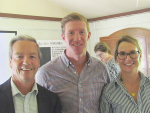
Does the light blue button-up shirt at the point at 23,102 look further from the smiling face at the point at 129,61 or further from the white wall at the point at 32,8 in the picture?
the white wall at the point at 32,8

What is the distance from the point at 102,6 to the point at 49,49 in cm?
179

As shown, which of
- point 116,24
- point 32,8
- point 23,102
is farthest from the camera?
point 116,24

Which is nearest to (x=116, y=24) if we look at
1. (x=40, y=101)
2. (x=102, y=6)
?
(x=102, y=6)

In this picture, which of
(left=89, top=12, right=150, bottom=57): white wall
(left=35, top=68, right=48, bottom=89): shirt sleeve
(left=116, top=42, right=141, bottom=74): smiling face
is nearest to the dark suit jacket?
(left=35, top=68, right=48, bottom=89): shirt sleeve

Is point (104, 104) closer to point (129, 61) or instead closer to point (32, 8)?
point (129, 61)

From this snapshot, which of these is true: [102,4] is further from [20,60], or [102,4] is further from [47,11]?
[20,60]

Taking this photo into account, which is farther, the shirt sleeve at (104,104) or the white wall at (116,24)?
the white wall at (116,24)

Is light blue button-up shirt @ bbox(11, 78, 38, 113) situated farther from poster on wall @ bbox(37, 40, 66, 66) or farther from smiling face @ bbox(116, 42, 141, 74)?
poster on wall @ bbox(37, 40, 66, 66)

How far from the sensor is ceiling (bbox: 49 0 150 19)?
3.66 m

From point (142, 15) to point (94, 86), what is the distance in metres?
3.20

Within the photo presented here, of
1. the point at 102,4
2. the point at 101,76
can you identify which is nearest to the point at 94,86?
the point at 101,76

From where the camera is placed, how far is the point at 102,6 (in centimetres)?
392

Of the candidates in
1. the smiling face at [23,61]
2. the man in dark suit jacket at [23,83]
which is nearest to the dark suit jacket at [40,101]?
the man in dark suit jacket at [23,83]

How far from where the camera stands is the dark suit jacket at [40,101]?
43.7 inches
